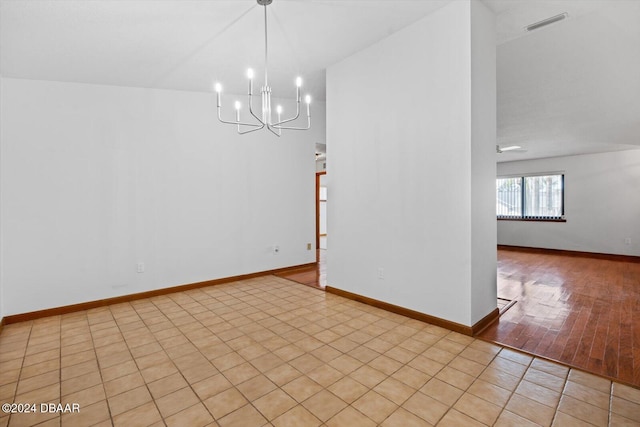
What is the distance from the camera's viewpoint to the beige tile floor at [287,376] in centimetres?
171

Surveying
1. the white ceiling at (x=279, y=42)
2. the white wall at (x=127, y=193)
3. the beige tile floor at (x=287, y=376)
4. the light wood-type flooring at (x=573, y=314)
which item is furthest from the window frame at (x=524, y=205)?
the beige tile floor at (x=287, y=376)

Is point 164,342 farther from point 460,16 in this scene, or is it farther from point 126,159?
point 460,16

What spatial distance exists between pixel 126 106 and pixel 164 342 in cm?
298

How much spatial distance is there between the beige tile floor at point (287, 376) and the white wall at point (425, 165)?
463mm

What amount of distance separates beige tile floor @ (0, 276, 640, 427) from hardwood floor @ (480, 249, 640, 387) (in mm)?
271

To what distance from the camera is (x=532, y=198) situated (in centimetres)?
845

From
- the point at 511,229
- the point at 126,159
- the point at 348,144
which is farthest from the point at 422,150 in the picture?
the point at 511,229

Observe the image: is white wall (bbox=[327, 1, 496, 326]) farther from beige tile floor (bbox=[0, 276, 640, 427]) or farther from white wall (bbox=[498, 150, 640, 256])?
white wall (bbox=[498, 150, 640, 256])

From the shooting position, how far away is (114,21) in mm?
2586

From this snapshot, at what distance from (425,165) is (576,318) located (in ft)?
7.46

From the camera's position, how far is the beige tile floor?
5.59 feet

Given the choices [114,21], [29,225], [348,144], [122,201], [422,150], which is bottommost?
[29,225]

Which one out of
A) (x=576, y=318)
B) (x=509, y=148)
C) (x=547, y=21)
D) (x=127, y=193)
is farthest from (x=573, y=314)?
(x=127, y=193)

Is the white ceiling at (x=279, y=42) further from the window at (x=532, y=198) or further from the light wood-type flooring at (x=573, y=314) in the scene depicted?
the window at (x=532, y=198)
